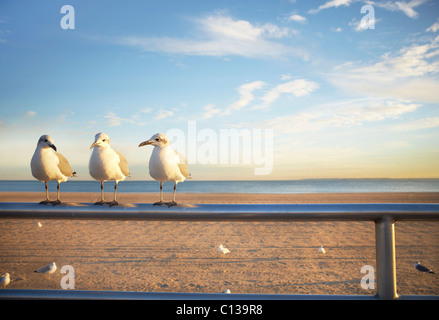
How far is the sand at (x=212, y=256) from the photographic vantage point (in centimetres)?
468

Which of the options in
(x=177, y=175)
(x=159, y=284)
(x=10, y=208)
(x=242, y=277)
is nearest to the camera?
(x=10, y=208)

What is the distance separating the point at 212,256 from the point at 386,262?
17.3 feet

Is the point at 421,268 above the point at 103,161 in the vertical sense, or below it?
below

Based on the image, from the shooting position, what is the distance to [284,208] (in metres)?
1.26

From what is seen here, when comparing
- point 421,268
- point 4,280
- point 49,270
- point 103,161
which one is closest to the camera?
point 103,161

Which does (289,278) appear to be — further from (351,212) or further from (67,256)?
(67,256)

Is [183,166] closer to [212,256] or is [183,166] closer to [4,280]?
[212,256]

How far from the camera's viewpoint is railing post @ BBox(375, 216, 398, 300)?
1.21 meters

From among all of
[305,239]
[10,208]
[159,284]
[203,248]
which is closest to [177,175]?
[10,208]

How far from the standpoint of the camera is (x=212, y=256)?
6168 mm

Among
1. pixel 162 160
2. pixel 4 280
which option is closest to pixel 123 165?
pixel 162 160

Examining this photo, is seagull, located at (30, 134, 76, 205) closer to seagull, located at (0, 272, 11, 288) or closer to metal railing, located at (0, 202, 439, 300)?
→ metal railing, located at (0, 202, 439, 300)
